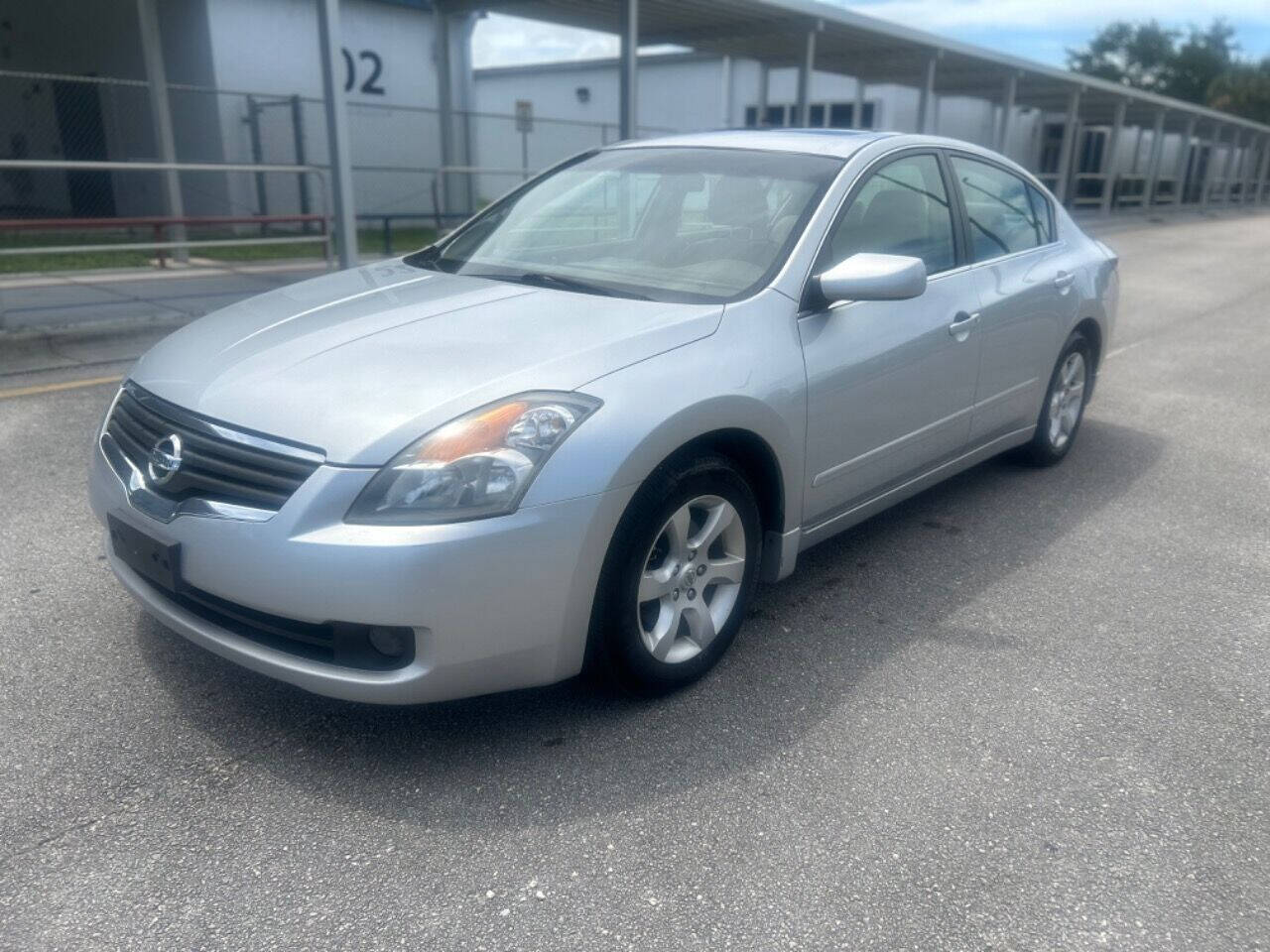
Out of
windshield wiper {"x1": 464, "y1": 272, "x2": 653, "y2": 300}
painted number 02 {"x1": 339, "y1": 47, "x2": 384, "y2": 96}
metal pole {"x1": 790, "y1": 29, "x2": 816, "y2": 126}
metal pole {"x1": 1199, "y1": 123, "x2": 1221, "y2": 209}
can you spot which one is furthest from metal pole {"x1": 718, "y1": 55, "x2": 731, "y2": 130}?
windshield wiper {"x1": 464, "y1": 272, "x2": 653, "y2": 300}

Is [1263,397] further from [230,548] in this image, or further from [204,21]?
[204,21]

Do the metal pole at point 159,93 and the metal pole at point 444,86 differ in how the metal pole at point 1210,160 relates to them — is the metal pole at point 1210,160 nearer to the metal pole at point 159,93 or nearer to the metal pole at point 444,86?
the metal pole at point 444,86

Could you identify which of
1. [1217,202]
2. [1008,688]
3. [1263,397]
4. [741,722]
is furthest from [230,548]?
[1217,202]

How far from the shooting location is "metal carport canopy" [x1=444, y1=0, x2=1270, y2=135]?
12820 millimetres

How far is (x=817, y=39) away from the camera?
15.6m

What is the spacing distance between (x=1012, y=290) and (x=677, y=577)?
2.30 meters

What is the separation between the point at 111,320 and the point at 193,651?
563 cm

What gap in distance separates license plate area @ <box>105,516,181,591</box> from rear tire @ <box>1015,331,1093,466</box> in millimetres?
3877

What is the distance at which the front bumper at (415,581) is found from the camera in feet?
7.90

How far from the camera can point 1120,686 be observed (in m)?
3.19

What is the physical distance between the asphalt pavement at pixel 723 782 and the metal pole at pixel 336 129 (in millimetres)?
5339

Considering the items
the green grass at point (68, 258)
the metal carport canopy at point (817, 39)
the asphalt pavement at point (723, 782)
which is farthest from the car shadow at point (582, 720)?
the green grass at point (68, 258)

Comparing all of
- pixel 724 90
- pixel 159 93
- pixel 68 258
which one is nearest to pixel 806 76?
pixel 159 93

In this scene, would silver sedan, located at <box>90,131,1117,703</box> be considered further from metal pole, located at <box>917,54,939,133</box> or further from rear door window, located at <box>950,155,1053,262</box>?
metal pole, located at <box>917,54,939,133</box>
